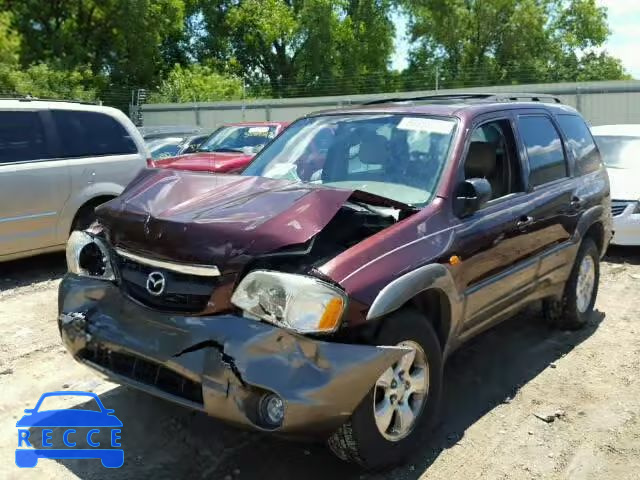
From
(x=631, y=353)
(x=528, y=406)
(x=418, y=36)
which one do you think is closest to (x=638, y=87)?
(x=631, y=353)

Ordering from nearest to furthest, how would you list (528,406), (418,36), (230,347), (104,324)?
(230,347)
(104,324)
(528,406)
(418,36)

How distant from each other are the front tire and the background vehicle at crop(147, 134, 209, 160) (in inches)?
389

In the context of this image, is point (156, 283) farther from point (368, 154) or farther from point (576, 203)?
point (576, 203)

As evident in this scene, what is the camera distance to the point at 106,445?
11.6 ft

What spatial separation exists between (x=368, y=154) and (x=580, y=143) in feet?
7.25

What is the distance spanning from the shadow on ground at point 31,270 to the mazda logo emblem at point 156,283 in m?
4.04

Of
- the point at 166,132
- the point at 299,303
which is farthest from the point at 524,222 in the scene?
the point at 166,132

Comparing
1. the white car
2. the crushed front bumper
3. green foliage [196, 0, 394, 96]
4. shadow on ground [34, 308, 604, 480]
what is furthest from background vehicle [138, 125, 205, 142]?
green foliage [196, 0, 394, 96]

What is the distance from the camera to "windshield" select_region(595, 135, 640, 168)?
8891mm

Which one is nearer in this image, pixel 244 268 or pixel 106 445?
pixel 244 268

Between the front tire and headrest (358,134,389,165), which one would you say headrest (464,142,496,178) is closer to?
Result: headrest (358,134,389,165)

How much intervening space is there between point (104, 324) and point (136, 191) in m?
0.79

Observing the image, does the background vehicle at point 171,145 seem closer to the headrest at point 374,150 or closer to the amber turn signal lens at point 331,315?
the headrest at point 374,150

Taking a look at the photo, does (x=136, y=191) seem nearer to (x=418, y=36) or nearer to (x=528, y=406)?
(x=528, y=406)
